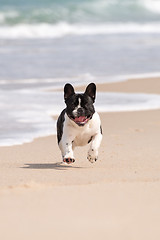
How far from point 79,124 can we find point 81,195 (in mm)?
1659

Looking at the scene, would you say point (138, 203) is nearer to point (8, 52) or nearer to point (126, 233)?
point (126, 233)

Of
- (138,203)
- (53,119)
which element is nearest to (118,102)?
(53,119)

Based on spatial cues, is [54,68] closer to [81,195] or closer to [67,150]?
[67,150]

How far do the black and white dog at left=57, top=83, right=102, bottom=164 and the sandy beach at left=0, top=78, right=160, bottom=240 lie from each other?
17cm

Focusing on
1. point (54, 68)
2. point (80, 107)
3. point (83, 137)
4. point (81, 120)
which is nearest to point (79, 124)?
point (81, 120)

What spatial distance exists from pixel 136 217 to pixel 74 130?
2.24 metres

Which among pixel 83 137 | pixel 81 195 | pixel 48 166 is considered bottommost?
pixel 48 166

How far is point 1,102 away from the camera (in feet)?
34.5

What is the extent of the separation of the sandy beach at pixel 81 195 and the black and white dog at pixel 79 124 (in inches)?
6.8

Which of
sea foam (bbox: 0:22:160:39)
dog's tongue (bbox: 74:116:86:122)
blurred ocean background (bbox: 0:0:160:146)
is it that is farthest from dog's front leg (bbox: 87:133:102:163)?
sea foam (bbox: 0:22:160:39)

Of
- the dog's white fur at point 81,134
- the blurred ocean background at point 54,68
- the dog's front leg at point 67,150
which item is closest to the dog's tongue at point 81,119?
the dog's white fur at point 81,134

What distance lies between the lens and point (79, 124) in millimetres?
5465

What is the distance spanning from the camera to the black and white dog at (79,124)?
5406 millimetres

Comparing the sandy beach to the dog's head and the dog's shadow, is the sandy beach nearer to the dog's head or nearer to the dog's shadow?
the dog's shadow
